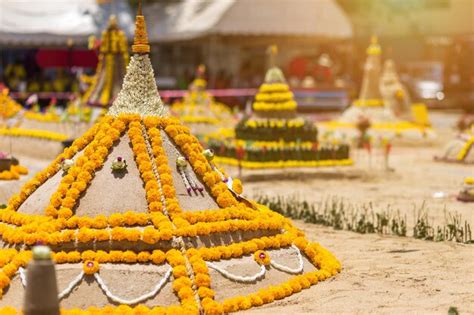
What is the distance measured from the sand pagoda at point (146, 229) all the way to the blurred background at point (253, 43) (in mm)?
Result: 25910

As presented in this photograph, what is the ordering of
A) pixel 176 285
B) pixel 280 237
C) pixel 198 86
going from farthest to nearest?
pixel 198 86 < pixel 280 237 < pixel 176 285

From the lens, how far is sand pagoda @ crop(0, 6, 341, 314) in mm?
8508

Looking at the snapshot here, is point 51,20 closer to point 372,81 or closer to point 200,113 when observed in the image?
point 200,113

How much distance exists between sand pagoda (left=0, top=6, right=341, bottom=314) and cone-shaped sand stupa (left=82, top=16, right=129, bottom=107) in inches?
528

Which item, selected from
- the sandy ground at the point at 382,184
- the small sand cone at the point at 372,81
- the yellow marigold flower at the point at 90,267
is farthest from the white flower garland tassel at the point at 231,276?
the small sand cone at the point at 372,81

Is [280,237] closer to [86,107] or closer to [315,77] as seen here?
[86,107]

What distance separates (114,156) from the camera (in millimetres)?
9711

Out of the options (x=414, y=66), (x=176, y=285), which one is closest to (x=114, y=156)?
(x=176, y=285)

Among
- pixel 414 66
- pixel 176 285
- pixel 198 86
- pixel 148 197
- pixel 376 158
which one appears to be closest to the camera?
pixel 176 285

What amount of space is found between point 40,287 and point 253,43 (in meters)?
37.1

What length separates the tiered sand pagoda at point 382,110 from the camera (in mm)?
28688

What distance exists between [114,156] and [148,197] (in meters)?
0.78

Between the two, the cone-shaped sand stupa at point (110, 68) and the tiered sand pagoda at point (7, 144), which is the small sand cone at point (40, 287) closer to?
the tiered sand pagoda at point (7, 144)

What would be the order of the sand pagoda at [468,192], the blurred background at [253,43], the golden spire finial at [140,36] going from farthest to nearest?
the blurred background at [253,43], the sand pagoda at [468,192], the golden spire finial at [140,36]
